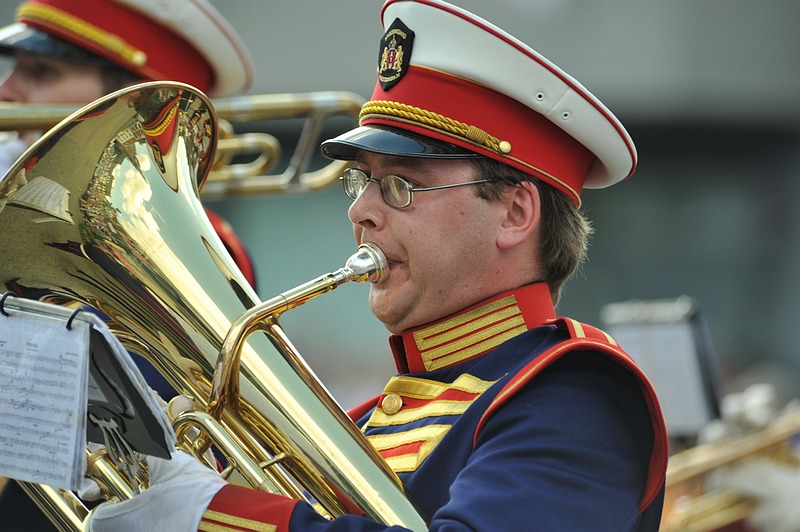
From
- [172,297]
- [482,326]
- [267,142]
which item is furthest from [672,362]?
[172,297]

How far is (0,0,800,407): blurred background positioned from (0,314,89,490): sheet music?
34.2 feet

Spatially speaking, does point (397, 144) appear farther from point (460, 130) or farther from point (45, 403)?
point (45, 403)

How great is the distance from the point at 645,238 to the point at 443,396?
12.1m

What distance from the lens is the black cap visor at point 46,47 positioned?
3547 mm

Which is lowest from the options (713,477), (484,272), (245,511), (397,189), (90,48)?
(713,477)

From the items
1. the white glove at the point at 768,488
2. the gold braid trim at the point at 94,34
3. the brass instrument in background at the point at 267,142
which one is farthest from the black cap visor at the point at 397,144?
the white glove at the point at 768,488

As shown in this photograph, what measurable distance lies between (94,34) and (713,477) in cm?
303

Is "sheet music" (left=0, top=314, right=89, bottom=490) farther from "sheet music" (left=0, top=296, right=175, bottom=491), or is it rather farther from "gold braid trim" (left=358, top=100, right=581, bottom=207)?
"gold braid trim" (left=358, top=100, right=581, bottom=207)

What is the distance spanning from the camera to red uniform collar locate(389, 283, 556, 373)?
7.90ft

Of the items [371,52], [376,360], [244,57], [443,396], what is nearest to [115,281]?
[443,396]

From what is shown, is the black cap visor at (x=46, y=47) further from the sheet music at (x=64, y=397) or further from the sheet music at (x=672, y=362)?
the sheet music at (x=672, y=362)

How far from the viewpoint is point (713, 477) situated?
4.91 metres

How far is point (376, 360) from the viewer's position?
1162 cm

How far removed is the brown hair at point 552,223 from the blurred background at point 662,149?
9.75m
